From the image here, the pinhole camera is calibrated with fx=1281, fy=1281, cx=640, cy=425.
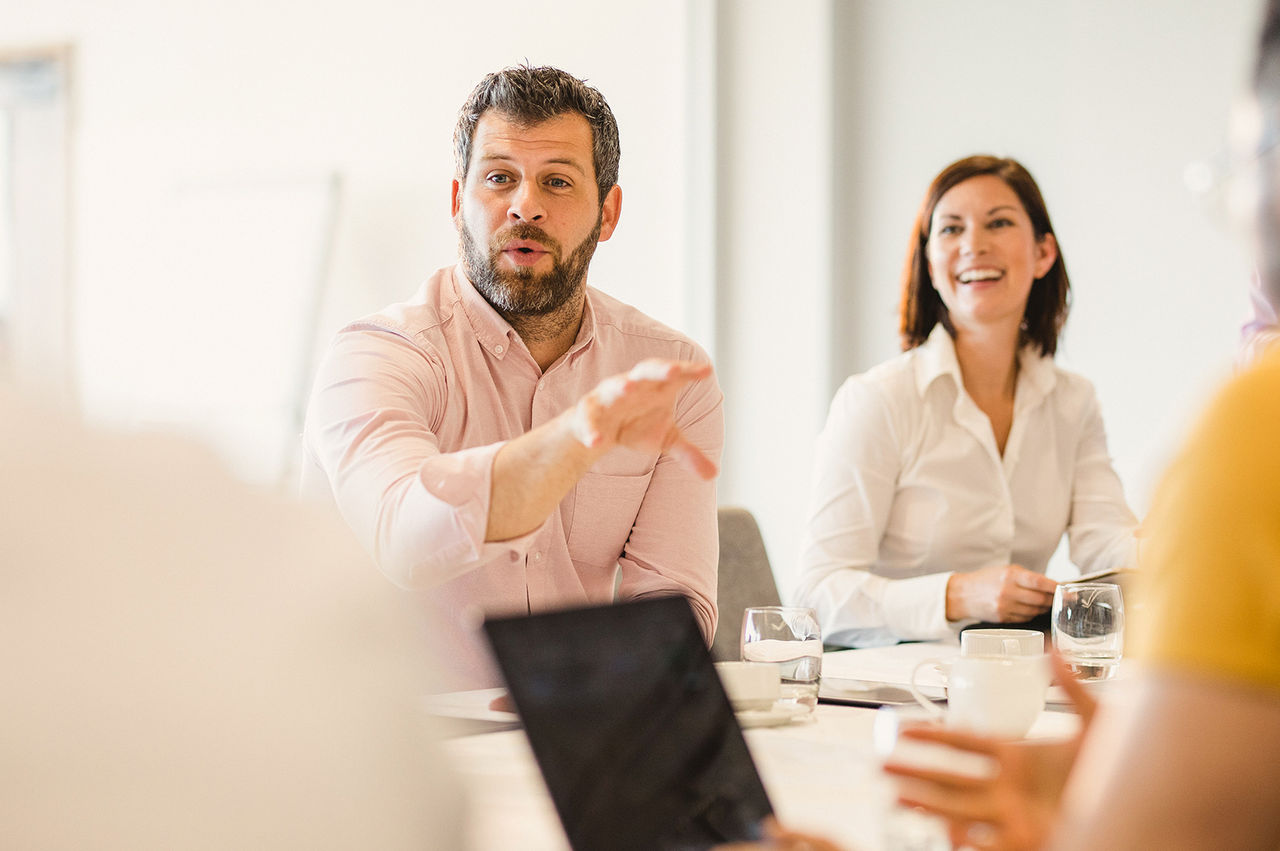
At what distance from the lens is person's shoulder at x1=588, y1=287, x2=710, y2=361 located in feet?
7.06

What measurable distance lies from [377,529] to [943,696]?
70cm

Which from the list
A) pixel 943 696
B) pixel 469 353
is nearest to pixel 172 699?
pixel 943 696

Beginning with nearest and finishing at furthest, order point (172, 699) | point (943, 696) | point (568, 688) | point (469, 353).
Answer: point (172, 699)
point (568, 688)
point (943, 696)
point (469, 353)

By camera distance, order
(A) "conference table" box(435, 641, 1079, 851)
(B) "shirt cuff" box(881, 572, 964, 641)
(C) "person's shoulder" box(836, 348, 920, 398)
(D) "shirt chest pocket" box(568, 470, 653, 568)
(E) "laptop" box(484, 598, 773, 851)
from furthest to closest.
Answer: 1. (C) "person's shoulder" box(836, 348, 920, 398)
2. (B) "shirt cuff" box(881, 572, 964, 641)
3. (D) "shirt chest pocket" box(568, 470, 653, 568)
4. (A) "conference table" box(435, 641, 1079, 851)
5. (E) "laptop" box(484, 598, 773, 851)

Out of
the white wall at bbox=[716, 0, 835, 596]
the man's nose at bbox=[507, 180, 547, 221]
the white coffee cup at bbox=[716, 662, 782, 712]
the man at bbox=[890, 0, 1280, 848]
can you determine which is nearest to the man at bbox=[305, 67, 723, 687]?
the man's nose at bbox=[507, 180, 547, 221]

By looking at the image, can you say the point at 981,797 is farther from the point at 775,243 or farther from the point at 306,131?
the point at 306,131

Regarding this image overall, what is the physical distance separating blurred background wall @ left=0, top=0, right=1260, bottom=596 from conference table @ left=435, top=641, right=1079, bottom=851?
2198 mm

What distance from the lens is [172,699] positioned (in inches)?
14.6

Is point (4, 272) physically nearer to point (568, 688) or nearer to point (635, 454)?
point (635, 454)

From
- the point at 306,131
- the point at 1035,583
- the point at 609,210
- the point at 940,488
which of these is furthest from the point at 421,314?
the point at 306,131

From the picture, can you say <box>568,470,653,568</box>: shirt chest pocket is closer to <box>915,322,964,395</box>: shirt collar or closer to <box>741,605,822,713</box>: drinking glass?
<box>741,605,822,713</box>: drinking glass

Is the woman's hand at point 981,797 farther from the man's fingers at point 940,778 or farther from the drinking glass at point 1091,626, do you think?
the drinking glass at point 1091,626

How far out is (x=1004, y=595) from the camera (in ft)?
6.61

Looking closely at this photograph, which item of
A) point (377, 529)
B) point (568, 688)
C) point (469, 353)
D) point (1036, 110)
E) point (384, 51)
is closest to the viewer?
point (568, 688)
